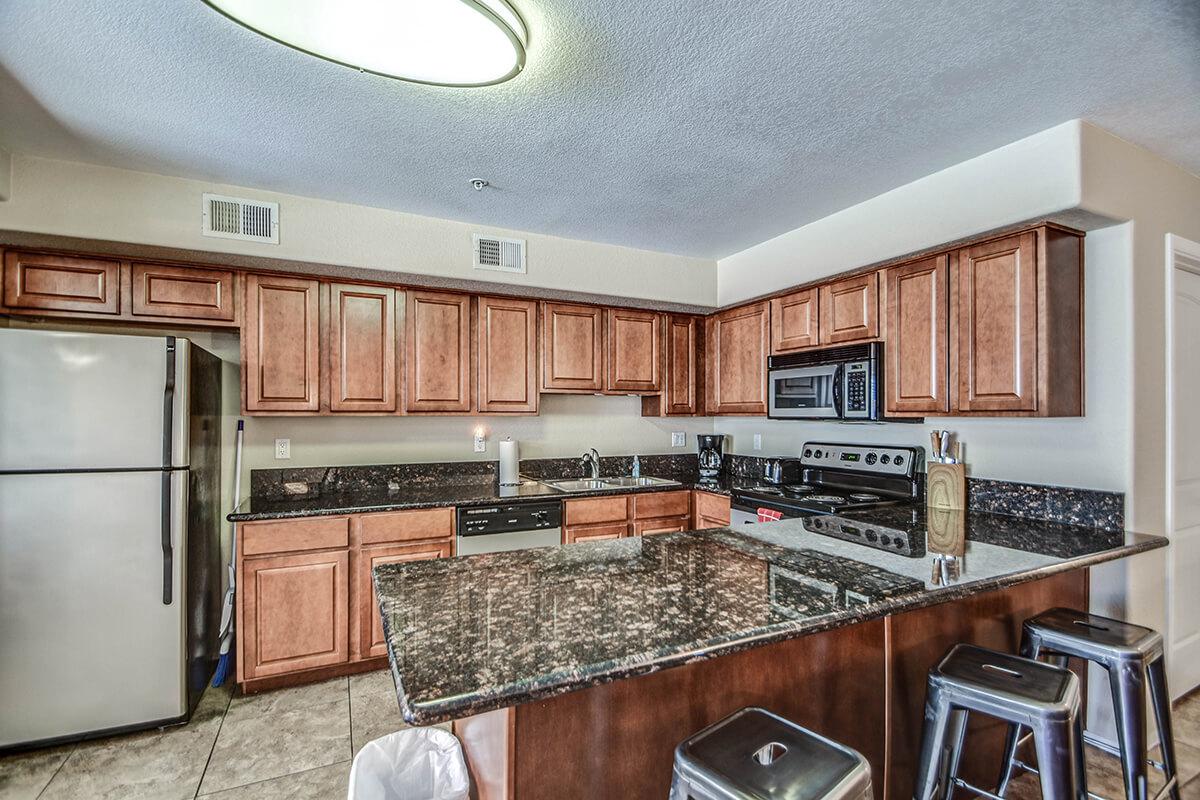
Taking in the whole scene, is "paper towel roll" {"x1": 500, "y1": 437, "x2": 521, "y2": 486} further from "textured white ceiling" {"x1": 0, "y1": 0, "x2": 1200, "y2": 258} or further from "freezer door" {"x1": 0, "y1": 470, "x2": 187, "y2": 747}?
"freezer door" {"x1": 0, "y1": 470, "x2": 187, "y2": 747}

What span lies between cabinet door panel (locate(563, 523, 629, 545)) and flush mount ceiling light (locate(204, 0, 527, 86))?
243 cm

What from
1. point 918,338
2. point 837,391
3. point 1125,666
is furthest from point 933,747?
point 837,391

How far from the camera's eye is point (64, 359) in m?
2.33

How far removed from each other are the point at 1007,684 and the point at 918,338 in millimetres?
1711

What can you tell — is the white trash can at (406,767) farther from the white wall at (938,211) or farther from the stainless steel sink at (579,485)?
the white wall at (938,211)

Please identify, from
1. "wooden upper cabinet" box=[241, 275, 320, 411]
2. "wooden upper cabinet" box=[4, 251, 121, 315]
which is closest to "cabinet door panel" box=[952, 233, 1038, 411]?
"wooden upper cabinet" box=[241, 275, 320, 411]

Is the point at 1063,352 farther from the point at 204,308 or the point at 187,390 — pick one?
the point at 204,308

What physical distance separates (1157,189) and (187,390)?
4204 millimetres

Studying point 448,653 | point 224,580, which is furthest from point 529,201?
point 224,580

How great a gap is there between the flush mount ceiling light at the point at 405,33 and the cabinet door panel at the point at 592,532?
7.97 ft

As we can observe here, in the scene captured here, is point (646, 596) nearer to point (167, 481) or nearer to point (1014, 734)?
point (1014, 734)

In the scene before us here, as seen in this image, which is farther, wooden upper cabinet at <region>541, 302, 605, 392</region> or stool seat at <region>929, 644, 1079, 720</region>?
wooden upper cabinet at <region>541, 302, 605, 392</region>

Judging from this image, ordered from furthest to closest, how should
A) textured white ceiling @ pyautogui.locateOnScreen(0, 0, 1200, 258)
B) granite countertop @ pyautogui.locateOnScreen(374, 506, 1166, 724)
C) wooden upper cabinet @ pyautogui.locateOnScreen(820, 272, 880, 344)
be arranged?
wooden upper cabinet @ pyautogui.locateOnScreen(820, 272, 880, 344)
textured white ceiling @ pyautogui.locateOnScreen(0, 0, 1200, 258)
granite countertop @ pyautogui.locateOnScreen(374, 506, 1166, 724)

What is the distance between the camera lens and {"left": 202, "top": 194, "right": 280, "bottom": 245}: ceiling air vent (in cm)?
267
